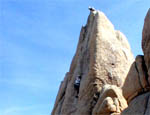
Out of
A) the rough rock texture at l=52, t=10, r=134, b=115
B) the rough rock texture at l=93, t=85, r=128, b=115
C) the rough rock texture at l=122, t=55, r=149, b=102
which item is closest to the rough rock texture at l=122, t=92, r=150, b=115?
the rough rock texture at l=122, t=55, r=149, b=102

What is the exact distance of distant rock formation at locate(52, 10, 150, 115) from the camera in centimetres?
898

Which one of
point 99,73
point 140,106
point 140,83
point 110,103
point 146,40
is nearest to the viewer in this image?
point 140,106

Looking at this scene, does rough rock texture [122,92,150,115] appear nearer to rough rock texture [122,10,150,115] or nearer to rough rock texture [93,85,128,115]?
rough rock texture [122,10,150,115]

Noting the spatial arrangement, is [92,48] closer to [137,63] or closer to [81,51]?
[81,51]

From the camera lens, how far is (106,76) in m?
14.2

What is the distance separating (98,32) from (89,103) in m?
4.07

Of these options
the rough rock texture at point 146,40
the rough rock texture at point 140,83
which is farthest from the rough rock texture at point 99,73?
the rough rock texture at point 146,40

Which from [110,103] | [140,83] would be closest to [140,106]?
[140,83]

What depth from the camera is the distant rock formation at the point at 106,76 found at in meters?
8.98

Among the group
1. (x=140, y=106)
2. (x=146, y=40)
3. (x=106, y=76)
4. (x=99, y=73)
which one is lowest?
(x=140, y=106)

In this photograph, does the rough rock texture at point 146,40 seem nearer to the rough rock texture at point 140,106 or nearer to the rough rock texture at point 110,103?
the rough rock texture at point 140,106

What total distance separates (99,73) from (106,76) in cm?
34

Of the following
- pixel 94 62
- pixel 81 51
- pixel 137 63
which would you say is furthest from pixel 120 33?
pixel 137 63

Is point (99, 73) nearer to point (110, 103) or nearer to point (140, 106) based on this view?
point (110, 103)
